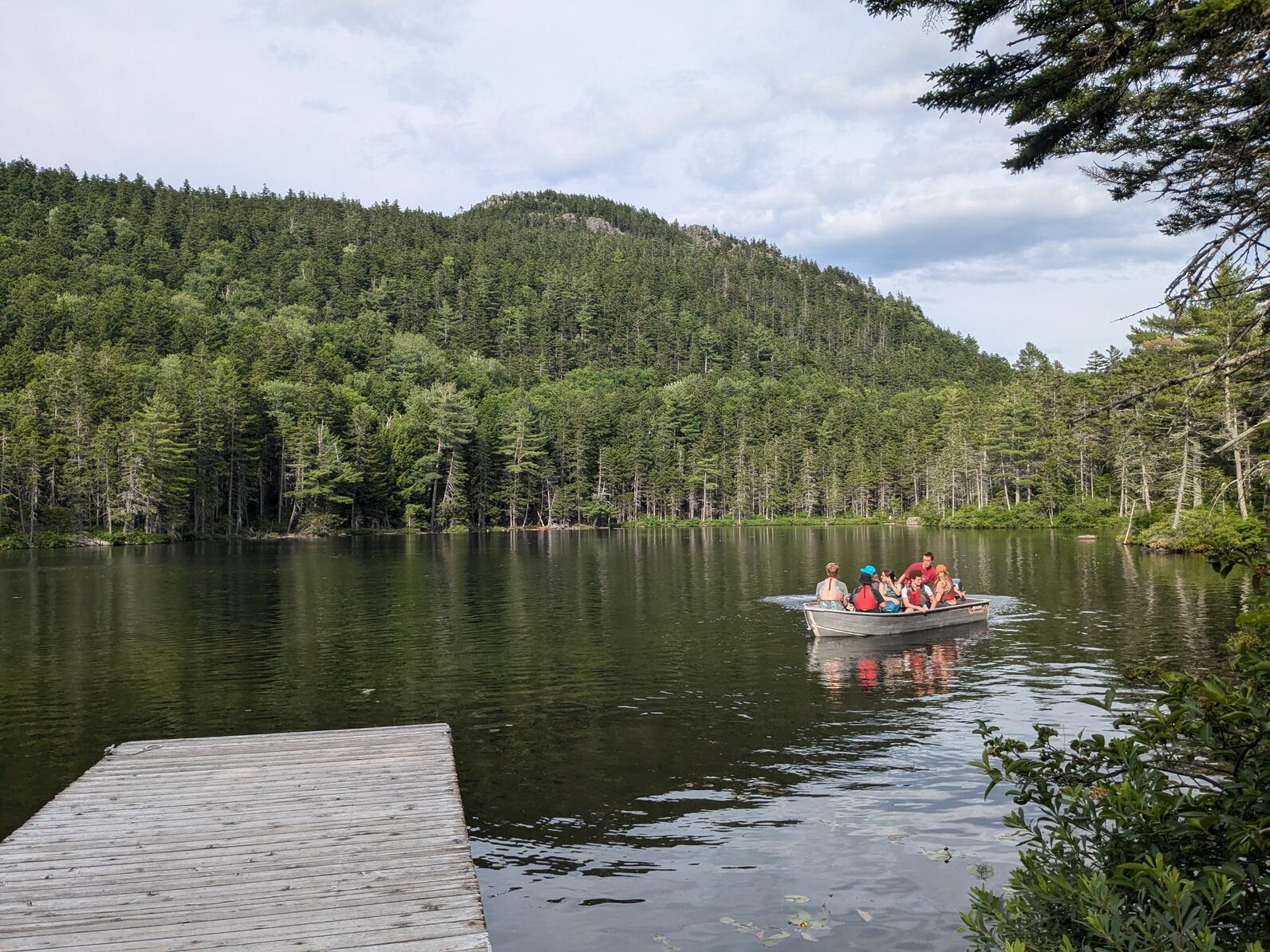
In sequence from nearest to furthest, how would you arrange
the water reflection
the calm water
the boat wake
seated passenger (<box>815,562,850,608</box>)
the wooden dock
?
the wooden dock < the calm water < the water reflection < seated passenger (<box>815,562,850,608</box>) < the boat wake

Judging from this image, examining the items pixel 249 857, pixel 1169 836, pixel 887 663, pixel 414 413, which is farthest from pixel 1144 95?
pixel 414 413

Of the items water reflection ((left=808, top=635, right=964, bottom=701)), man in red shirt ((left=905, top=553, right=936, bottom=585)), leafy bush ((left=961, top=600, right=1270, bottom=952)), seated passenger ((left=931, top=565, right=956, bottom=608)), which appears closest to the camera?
leafy bush ((left=961, top=600, right=1270, bottom=952))

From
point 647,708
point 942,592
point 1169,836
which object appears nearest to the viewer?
point 1169,836

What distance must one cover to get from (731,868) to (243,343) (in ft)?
417

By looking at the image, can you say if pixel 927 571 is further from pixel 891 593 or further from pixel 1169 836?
pixel 1169 836

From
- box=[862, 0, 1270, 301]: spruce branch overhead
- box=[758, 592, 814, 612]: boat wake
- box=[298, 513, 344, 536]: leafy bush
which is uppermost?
box=[862, 0, 1270, 301]: spruce branch overhead

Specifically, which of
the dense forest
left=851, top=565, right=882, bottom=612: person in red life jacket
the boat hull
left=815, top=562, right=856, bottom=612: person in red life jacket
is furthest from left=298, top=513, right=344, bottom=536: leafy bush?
left=851, top=565, right=882, bottom=612: person in red life jacket

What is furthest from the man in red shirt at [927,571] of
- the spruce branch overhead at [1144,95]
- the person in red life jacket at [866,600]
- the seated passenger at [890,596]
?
the spruce branch overhead at [1144,95]

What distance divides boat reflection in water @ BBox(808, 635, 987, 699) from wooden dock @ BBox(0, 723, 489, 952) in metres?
10.4

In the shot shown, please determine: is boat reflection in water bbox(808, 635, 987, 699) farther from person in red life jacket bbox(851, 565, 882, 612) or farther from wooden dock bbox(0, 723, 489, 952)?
wooden dock bbox(0, 723, 489, 952)

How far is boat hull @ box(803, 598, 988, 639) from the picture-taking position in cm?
2409

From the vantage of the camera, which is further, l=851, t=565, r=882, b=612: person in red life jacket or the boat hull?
l=851, t=565, r=882, b=612: person in red life jacket

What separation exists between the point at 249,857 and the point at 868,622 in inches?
740

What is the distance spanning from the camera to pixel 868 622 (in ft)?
79.5
